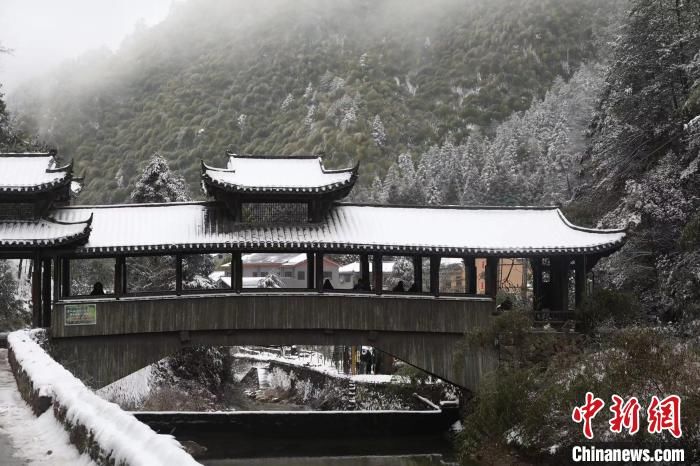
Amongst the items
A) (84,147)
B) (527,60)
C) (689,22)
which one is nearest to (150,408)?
(689,22)

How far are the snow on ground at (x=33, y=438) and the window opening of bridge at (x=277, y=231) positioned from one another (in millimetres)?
9221

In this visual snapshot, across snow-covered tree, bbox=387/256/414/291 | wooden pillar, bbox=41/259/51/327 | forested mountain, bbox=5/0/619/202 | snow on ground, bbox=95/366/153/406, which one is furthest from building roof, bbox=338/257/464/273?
wooden pillar, bbox=41/259/51/327

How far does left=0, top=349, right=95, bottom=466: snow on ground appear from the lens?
873 centimetres

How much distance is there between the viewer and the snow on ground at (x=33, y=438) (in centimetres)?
873

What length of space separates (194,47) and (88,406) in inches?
6319

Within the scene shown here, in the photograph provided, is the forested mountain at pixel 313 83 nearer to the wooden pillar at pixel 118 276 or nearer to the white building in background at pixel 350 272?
the white building in background at pixel 350 272

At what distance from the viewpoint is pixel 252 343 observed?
22453mm

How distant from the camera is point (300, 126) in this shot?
124 metres

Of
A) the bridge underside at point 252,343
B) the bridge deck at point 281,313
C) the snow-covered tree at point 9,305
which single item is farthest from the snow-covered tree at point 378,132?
the bridge underside at point 252,343

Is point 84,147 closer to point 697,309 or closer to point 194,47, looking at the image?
point 194,47

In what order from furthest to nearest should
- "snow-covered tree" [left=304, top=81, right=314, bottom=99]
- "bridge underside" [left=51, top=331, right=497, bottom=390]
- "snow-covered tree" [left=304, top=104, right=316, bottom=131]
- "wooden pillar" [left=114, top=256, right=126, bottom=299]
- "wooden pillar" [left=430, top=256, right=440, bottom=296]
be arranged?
"snow-covered tree" [left=304, top=81, right=314, bottom=99] → "snow-covered tree" [left=304, top=104, right=316, bottom=131] → "wooden pillar" [left=430, top=256, right=440, bottom=296] → "wooden pillar" [left=114, top=256, right=126, bottom=299] → "bridge underside" [left=51, top=331, right=497, bottom=390]

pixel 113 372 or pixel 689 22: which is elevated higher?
pixel 689 22

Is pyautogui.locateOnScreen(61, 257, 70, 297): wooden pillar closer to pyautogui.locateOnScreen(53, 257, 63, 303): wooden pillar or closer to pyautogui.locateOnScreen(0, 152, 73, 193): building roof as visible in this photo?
pyautogui.locateOnScreen(53, 257, 63, 303): wooden pillar

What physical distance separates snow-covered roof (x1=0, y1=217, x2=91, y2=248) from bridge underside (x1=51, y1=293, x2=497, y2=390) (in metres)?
1.95
